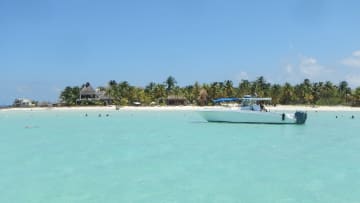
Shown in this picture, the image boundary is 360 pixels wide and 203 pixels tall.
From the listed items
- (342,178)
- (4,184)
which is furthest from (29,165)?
(342,178)

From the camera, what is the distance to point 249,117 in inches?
1216

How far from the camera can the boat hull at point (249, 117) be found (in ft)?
100

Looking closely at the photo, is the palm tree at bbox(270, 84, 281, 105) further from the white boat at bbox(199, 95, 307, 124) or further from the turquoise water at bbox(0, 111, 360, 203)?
the turquoise water at bbox(0, 111, 360, 203)

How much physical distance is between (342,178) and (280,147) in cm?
709

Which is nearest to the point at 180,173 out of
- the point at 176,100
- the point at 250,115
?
the point at 250,115

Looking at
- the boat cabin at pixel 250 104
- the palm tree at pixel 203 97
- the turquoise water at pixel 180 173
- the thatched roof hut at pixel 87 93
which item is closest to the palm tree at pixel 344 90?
the palm tree at pixel 203 97

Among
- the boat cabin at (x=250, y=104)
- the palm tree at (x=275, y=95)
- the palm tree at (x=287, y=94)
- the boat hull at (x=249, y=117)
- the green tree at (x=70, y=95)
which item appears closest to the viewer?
the boat hull at (x=249, y=117)

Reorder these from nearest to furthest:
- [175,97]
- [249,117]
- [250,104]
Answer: [249,117], [250,104], [175,97]

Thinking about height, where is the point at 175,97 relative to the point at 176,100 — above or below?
above

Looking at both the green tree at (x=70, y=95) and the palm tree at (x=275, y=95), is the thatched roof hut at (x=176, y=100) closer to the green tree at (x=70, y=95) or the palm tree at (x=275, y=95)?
the palm tree at (x=275, y=95)

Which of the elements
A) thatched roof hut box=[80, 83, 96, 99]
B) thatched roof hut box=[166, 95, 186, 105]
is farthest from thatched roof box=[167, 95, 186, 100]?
thatched roof hut box=[80, 83, 96, 99]

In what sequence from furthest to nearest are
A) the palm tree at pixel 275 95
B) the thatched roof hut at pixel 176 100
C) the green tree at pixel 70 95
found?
the green tree at pixel 70 95 → the thatched roof hut at pixel 176 100 → the palm tree at pixel 275 95

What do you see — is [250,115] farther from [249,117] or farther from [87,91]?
[87,91]

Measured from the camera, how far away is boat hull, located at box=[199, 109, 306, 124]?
100ft
